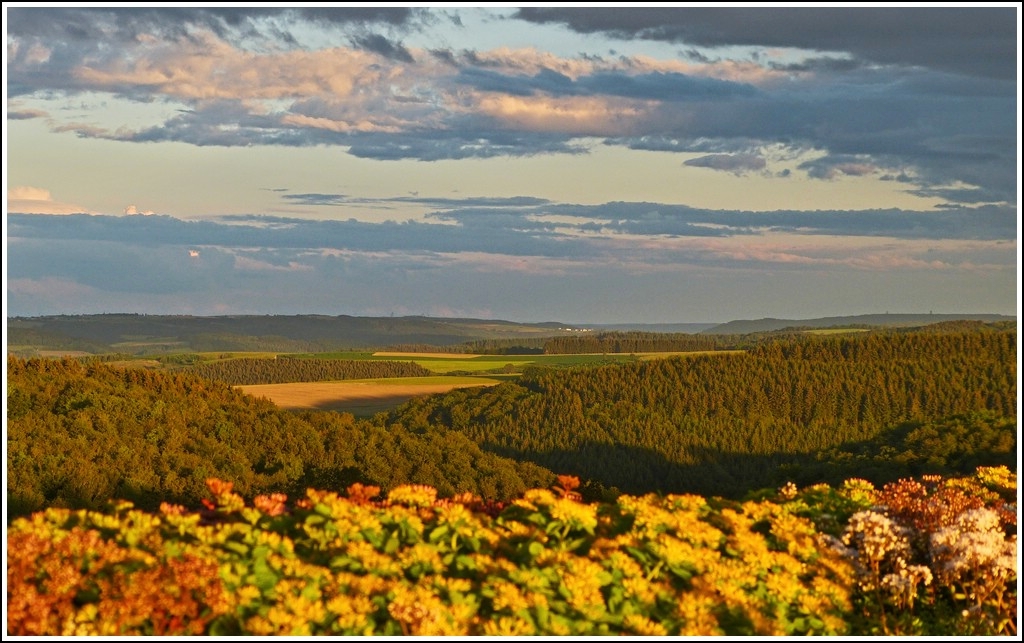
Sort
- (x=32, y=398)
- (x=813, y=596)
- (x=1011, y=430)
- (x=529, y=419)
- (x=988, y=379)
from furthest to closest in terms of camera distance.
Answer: (x=529, y=419) → (x=988, y=379) → (x=1011, y=430) → (x=32, y=398) → (x=813, y=596)

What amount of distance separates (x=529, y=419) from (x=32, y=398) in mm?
59177

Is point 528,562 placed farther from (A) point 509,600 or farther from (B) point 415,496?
(B) point 415,496

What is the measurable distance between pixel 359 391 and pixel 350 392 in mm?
1465

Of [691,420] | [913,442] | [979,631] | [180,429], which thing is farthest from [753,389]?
[979,631]

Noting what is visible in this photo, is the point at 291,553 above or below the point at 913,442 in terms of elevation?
above

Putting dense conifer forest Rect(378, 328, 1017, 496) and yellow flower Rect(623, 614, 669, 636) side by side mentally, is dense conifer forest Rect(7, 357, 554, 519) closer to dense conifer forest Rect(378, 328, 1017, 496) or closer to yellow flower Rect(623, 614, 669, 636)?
yellow flower Rect(623, 614, 669, 636)

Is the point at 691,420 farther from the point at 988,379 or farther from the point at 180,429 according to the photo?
the point at 180,429

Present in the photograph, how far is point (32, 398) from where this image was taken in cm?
3216

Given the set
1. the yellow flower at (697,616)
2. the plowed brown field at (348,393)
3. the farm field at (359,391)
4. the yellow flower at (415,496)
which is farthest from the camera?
the farm field at (359,391)

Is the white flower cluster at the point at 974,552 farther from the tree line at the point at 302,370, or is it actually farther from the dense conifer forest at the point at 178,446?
the tree line at the point at 302,370

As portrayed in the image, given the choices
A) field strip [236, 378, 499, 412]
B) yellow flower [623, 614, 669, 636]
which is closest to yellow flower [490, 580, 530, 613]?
yellow flower [623, 614, 669, 636]

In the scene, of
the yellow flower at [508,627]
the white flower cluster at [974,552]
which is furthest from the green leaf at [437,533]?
the white flower cluster at [974,552]

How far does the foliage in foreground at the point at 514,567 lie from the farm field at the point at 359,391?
8862cm

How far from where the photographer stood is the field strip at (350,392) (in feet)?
347
